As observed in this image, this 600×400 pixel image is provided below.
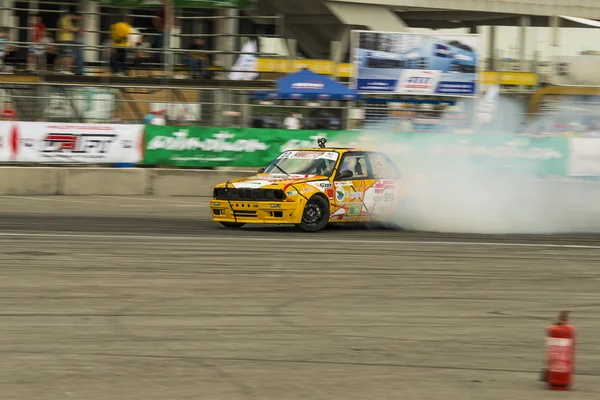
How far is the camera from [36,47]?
2467 centimetres

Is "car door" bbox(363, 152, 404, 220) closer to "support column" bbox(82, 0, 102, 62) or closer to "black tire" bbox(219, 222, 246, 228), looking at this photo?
"black tire" bbox(219, 222, 246, 228)

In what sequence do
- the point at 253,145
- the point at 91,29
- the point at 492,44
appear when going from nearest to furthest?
the point at 253,145 → the point at 91,29 → the point at 492,44

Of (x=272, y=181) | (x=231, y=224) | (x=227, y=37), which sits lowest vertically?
(x=231, y=224)

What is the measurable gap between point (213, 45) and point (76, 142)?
7.80 meters

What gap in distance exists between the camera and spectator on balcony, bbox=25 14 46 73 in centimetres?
2450

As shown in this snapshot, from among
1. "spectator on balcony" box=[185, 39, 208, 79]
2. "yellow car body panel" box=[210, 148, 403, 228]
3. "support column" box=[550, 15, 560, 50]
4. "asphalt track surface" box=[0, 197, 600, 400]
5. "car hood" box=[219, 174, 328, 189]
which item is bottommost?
"asphalt track surface" box=[0, 197, 600, 400]

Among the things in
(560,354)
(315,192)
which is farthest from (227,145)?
(560,354)

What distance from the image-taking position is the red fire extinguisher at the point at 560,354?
20.0ft

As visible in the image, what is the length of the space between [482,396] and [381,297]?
336 centimetres

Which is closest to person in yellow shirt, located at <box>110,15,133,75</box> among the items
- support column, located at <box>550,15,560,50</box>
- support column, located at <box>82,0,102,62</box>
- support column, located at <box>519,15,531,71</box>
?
support column, located at <box>82,0,102,62</box>

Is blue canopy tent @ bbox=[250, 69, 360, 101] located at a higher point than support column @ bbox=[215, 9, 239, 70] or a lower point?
lower

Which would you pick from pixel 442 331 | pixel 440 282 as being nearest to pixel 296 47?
pixel 440 282

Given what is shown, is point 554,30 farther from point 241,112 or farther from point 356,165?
point 356,165

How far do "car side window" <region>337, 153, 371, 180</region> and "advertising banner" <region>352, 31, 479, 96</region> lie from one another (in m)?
10.1
